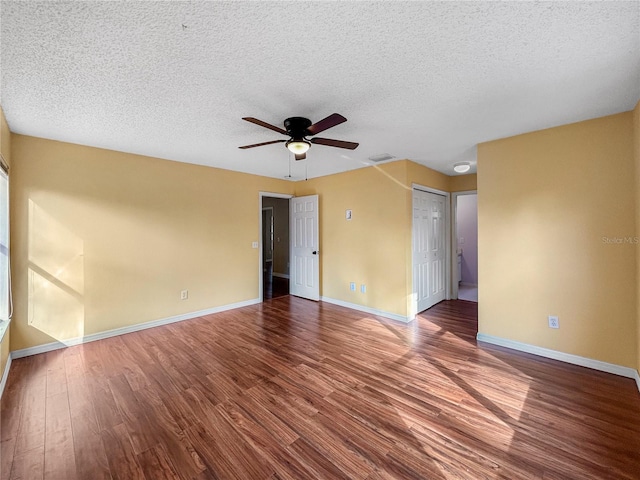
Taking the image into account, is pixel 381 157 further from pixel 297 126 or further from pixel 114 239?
pixel 114 239

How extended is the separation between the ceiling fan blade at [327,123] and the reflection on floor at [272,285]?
3926 mm

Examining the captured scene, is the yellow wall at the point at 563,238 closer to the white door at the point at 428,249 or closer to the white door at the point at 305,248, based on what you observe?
the white door at the point at 428,249

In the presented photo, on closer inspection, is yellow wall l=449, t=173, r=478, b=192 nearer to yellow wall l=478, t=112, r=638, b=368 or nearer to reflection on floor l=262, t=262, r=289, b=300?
yellow wall l=478, t=112, r=638, b=368

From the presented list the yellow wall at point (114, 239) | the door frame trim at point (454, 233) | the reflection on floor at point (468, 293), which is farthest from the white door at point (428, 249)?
the yellow wall at point (114, 239)

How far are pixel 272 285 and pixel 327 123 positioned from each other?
516cm

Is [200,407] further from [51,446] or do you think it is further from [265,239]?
[265,239]

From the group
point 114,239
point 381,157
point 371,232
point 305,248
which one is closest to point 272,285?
point 305,248

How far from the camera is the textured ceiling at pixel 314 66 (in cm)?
137

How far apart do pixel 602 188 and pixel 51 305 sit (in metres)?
6.04

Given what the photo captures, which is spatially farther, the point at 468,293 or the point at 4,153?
the point at 468,293

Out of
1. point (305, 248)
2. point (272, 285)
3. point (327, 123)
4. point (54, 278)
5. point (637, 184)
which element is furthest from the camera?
point (272, 285)

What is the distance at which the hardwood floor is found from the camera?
1559mm

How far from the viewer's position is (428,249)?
465 centimetres

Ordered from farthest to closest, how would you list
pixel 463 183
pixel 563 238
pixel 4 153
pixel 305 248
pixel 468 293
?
pixel 468 293
pixel 305 248
pixel 463 183
pixel 563 238
pixel 4 153
